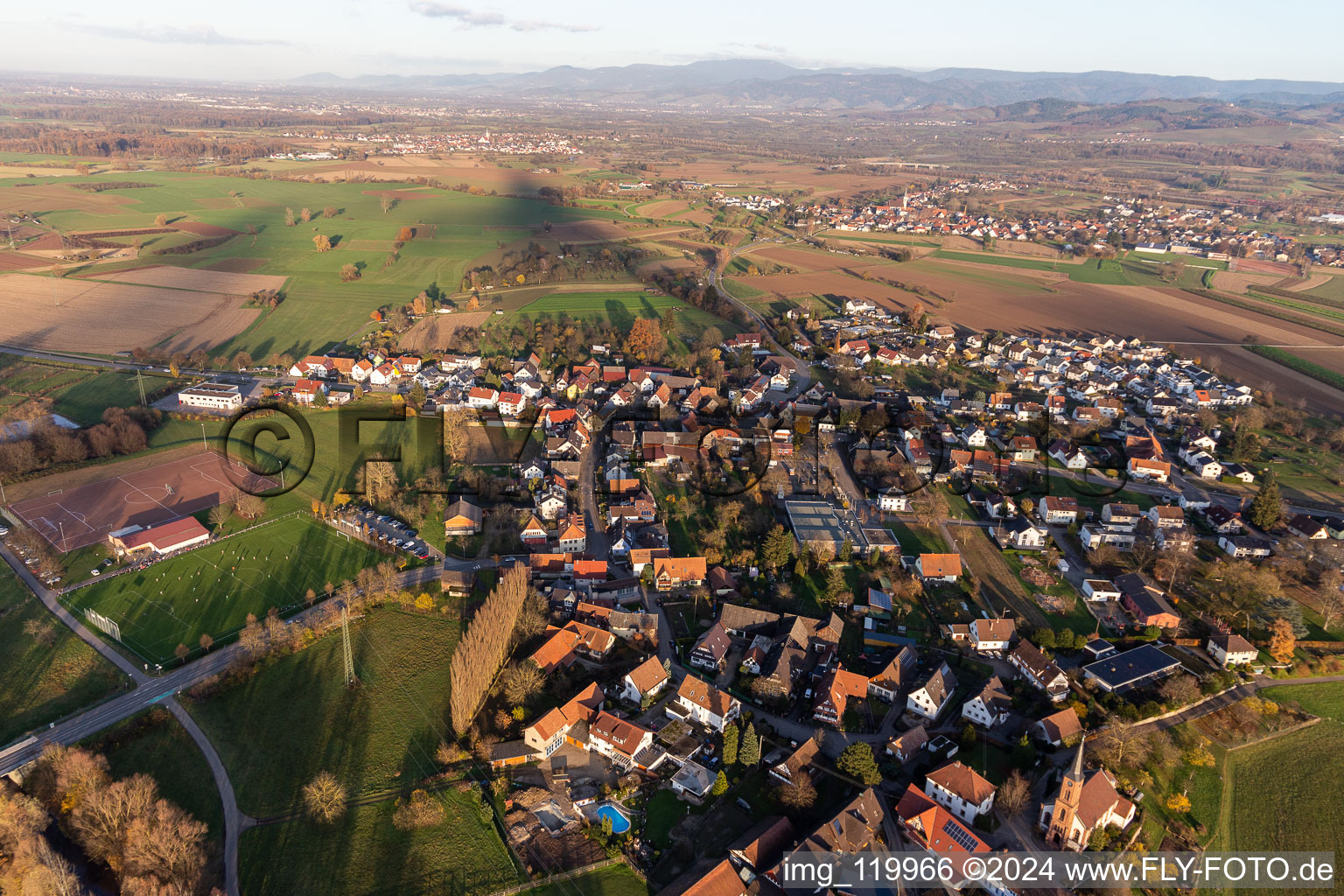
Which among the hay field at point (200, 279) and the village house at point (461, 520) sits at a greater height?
the hay field at point (200, 279)

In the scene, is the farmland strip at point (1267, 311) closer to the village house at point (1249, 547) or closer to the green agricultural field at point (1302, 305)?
the green agricultural field at point (1302, 305)

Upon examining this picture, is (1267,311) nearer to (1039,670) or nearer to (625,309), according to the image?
(625,309)

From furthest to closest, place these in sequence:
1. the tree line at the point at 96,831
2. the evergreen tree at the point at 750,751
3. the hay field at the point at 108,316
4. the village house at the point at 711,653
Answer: the hay field at the point at 108,316 < the village house at the point at 711,653 < the evergreen tree at the point at 750,751 < the tree line at the point at 96,831

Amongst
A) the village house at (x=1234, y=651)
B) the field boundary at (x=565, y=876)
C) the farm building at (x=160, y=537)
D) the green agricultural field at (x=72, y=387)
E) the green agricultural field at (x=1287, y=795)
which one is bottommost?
the field boundary at (x=565, y=876)

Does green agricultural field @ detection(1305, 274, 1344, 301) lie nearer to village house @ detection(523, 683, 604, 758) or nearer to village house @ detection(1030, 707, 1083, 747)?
village house @ detection(1030, 707, 1083, 747)

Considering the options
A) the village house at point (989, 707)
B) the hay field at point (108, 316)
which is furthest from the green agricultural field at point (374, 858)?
the hay field at point (108, 316)

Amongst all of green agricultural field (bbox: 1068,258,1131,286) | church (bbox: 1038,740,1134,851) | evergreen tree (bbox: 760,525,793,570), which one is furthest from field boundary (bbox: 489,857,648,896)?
green agricultural field (bbox: 1068,258,1131,286)

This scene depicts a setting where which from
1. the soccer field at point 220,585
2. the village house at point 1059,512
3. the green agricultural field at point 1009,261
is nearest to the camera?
the soccer field at point 220,585

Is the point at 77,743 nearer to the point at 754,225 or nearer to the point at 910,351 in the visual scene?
the point at 910,351
